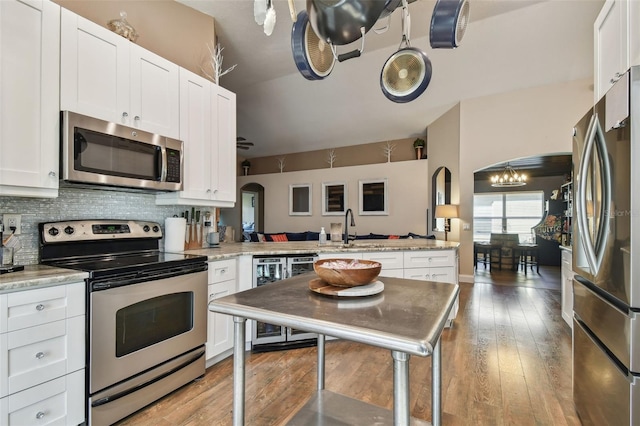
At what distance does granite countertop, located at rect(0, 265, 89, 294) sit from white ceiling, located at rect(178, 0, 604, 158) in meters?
2.88

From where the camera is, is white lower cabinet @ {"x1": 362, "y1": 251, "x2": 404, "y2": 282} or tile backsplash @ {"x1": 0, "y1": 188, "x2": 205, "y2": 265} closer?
tile backsplash @ {"x1": 0, "y1": 188, "x2": 205, "y2": 265}

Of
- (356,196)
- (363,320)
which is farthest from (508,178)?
(363,320)

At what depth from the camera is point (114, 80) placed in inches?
81.6

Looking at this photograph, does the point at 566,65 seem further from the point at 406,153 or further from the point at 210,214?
the point at 210,214

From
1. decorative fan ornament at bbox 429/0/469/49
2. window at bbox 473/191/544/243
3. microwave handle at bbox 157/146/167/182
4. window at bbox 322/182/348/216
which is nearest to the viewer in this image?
decorative fan ornament at bbox 429/0/469/49

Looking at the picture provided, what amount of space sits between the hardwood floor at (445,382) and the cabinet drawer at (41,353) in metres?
0.53

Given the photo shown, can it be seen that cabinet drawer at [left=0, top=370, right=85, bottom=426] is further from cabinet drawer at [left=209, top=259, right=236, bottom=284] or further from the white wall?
the white wall

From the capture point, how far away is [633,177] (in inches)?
48.4

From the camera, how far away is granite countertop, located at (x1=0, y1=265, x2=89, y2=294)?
1362mm

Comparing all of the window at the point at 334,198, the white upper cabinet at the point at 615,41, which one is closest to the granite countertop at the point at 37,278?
the white upper cabinet at the point at 615,41

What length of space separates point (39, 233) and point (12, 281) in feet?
2.14

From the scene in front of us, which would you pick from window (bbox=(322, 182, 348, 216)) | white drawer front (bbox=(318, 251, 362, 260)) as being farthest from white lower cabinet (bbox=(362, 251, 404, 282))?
window (bbox=(322, 182, 348, 216))

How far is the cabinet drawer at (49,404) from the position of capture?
1.37 meters

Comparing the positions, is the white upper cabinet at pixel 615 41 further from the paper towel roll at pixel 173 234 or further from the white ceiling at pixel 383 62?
the paper towel roll at pixel 173 234
